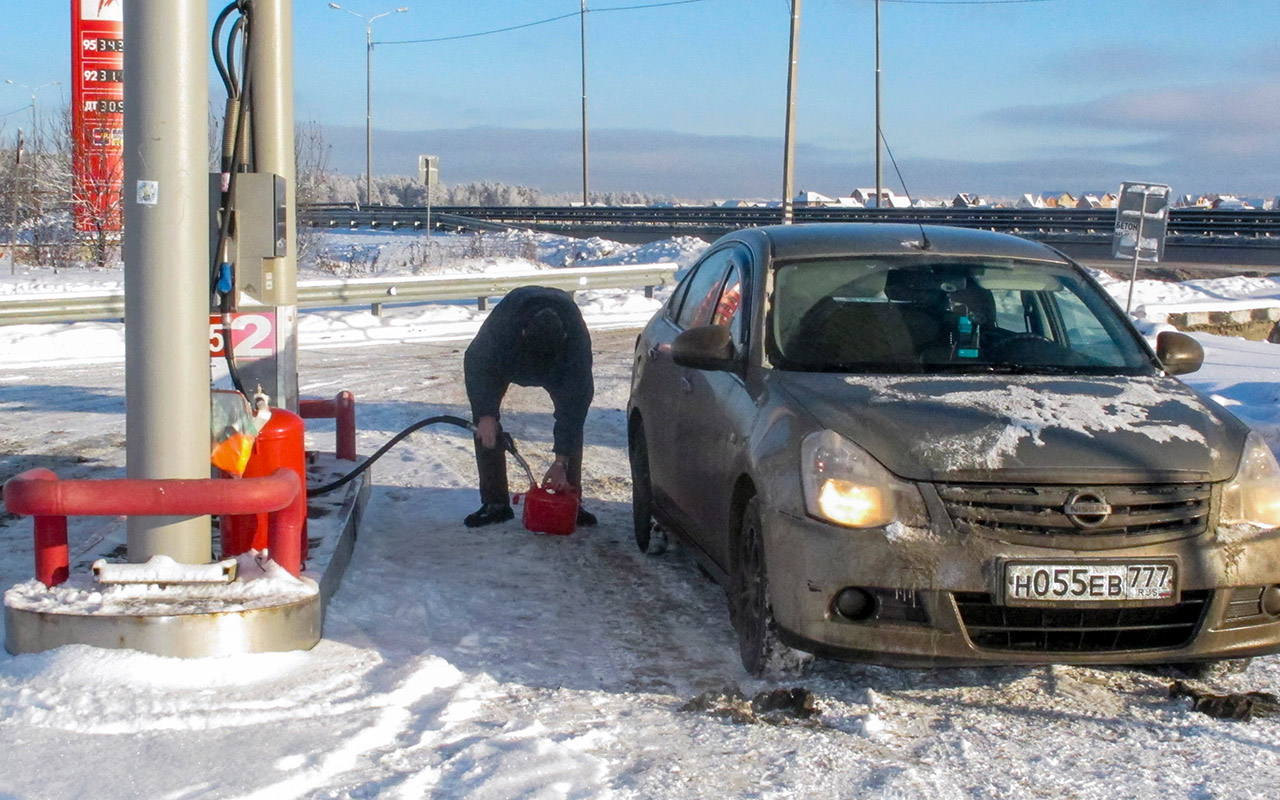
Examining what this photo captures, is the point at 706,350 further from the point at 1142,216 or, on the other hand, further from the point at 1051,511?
the point at 1142,216

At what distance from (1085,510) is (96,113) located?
2640 centimetres

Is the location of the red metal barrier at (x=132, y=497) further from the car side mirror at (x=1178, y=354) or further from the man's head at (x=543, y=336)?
the car side mirror at (x=1178, y=354)

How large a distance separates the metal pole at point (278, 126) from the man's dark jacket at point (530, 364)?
0.93 meters

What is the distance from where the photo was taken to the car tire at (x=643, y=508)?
6.34 m

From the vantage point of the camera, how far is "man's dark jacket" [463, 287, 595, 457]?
6.61 metres

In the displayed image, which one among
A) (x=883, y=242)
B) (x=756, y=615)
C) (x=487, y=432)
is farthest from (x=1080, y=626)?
(x=487, y=432)

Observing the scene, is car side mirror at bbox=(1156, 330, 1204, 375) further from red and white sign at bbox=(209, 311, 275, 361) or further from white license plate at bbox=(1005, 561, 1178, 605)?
red and white sign at bbox=(209, 311, 275, 361)

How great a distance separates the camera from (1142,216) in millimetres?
15523

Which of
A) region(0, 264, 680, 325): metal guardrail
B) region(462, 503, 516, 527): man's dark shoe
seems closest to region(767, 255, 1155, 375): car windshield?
region(462, 503, 516, 527): man's dark shoe

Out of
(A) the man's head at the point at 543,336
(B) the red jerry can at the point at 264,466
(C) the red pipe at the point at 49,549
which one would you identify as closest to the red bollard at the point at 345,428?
(A) the man's head at the point at 543,336

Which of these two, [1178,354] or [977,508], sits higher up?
[1178,354]

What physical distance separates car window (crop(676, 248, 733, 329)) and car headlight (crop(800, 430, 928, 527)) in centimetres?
186

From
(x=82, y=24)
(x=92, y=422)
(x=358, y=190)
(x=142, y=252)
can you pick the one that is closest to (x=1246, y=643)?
(x=142, y=252)

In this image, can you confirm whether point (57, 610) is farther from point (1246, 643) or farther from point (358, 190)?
point (358, 190)
